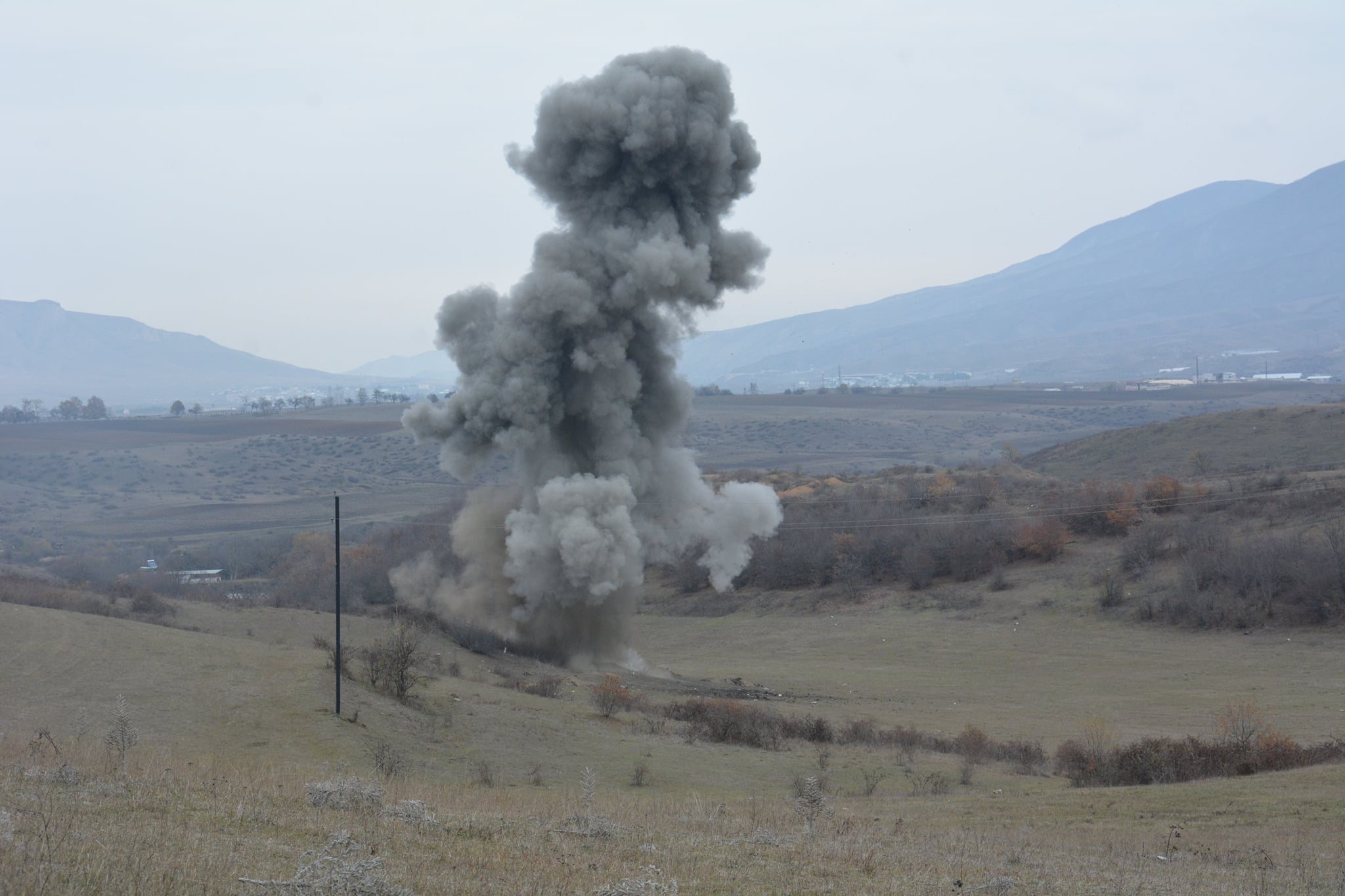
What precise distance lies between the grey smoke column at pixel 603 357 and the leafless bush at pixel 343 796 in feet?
70.0

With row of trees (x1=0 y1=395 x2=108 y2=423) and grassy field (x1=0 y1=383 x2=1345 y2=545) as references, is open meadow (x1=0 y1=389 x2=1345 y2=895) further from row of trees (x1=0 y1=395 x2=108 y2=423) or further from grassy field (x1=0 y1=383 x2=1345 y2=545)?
row of trees (x1=0 y1=395 x2=108 y2=423)

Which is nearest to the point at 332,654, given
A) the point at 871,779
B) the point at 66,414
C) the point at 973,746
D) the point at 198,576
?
the point at 871,779

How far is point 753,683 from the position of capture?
4153 centimetres

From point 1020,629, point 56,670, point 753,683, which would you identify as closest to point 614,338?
point 753,683

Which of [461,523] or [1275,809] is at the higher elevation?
[461,523]

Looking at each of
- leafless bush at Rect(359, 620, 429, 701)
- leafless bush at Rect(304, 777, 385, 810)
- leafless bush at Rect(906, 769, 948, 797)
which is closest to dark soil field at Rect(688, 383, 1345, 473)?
leafless bush at Rect(359, 620, 429, 701)

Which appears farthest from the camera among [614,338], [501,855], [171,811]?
[614,338]

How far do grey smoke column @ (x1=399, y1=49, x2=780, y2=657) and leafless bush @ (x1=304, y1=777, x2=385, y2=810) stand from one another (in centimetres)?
2133

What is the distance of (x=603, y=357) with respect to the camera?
129ft

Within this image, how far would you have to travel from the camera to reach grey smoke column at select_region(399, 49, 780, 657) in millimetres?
38750

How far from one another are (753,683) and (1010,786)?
16.9 metres

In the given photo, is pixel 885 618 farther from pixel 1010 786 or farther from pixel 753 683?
pixel 1010 786

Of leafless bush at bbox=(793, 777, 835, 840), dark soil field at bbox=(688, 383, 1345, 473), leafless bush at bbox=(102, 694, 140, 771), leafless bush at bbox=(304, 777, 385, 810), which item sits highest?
dark soil field at bbox=(688, 383, 1345, 473)

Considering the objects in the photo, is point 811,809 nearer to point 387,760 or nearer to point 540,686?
point 387,760
